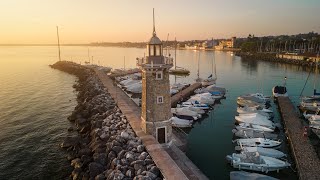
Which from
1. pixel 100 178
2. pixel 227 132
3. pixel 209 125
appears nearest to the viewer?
pixel 100 178

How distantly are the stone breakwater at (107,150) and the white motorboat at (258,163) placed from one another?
721cm

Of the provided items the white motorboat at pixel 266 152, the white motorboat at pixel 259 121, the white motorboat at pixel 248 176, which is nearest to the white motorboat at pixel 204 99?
the white motorboat at pixel 259 121

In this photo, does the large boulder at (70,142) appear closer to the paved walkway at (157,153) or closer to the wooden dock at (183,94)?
the paved walkway at (157,153)

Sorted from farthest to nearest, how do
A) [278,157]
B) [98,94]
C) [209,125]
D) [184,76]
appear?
[184,76], [98,94], [209,125], [278,157]

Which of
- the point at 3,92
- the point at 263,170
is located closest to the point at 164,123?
the point at 263,170

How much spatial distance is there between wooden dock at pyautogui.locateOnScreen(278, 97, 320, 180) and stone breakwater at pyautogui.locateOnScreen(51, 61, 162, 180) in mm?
10246

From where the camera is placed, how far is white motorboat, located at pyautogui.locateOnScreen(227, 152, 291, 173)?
2172cm

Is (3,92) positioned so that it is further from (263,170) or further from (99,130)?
(263,170)

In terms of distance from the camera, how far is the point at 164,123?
22125 millimetres

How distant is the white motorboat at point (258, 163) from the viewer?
2172cm

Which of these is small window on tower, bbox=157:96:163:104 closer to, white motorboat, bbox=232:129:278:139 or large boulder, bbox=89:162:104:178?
large boulder, bbox=89:162:104:178

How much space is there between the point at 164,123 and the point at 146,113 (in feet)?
5.05

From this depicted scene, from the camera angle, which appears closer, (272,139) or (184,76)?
(272,139)

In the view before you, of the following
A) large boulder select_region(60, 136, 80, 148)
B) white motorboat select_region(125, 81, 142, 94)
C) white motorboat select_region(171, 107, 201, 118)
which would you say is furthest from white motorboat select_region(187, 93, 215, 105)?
large boulder select_region(60, 136, 80, 148)
